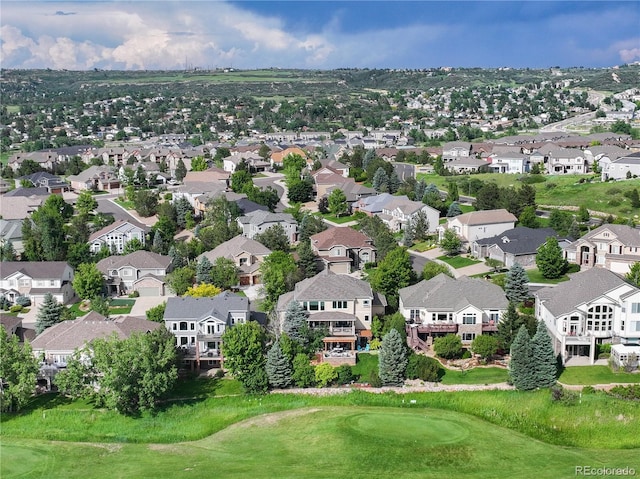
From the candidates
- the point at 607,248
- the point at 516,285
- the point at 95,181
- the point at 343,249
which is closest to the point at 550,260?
the point at 607,248

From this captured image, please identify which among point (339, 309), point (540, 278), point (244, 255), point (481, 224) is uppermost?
point (481, 224)

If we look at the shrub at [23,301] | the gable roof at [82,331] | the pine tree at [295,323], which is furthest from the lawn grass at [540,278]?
the shrub at [23,301]

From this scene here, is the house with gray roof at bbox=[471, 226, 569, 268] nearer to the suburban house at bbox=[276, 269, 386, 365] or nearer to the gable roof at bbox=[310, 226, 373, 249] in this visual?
the gable roof at bbox=[310, 226, 373, 249]

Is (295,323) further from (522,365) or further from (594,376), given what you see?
(594,376)

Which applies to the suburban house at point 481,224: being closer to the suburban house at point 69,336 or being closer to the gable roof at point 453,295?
the gable roof at point 453,295

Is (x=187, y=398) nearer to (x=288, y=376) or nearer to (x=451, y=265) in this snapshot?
(x=288, y=376)

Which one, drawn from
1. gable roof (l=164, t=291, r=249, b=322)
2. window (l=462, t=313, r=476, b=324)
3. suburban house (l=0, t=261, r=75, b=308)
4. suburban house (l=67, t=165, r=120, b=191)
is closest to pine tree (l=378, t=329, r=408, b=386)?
window (l=462, t=313, r=476, b=324)
